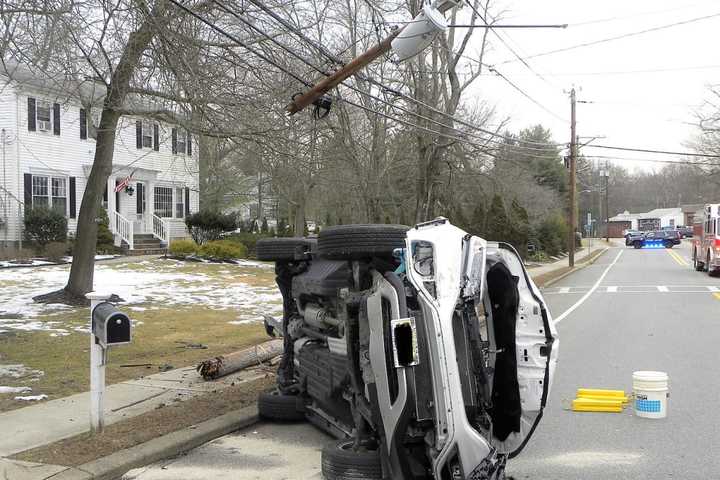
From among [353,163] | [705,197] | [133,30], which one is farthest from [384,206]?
[705,197]

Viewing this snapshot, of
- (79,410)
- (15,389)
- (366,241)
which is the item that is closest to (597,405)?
(366,241)

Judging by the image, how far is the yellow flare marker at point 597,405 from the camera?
7082mm

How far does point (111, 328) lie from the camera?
554 cm

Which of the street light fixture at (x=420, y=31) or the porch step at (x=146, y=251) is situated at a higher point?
the street light fixture at (x=420, y=31)

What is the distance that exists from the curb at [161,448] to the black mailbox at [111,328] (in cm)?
89

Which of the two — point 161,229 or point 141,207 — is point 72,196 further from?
point 161,229

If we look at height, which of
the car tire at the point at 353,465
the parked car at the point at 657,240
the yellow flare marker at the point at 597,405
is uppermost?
the parked car at the point at 657,240

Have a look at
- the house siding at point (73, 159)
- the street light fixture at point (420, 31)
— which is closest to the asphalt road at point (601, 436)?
the street light fixture at point (420, 31)

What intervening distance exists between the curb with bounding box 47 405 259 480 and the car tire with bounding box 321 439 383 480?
5.39 ft

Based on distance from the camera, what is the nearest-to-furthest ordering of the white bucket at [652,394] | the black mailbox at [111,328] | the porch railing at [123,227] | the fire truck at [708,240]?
the black mailbox at [111,328] → the white bucket at [652,394] → the fire truck at [708,240] → the porch railing at [123,227]

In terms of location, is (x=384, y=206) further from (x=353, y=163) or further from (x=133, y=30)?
(x=133, y=30)

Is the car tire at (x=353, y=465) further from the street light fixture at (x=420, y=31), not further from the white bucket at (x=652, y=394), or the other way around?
the street light fixture at (x=420, y=31)

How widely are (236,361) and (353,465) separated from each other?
4295 millimetres

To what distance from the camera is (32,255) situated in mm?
23984
